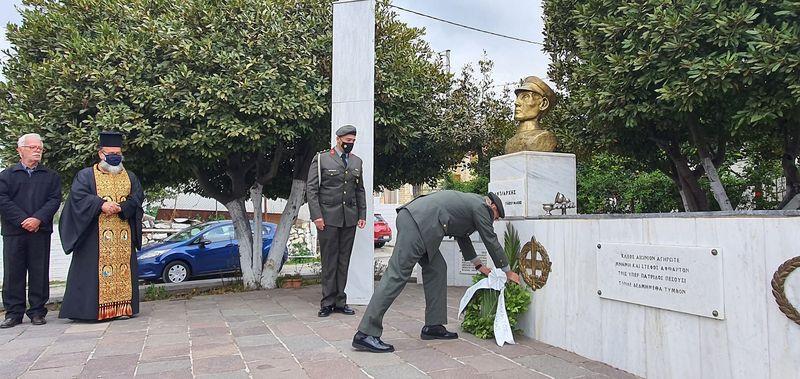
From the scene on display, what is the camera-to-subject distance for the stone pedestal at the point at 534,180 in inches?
216

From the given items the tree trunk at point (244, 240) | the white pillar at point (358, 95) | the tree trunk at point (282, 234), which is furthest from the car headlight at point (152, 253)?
the white pillar at point (358, 95)

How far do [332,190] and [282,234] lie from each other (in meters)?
2.80

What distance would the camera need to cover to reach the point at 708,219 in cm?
304

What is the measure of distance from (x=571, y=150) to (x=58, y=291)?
9290mm

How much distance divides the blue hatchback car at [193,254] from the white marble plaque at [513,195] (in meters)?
5.56

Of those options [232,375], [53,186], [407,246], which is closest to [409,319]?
[407,246]

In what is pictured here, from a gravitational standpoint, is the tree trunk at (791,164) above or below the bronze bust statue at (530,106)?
below

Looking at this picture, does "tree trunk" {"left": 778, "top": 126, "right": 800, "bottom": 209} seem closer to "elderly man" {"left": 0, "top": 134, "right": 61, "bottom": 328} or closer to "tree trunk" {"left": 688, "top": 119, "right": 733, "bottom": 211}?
"tree trunk" {"left": 688, "top": 119, "right": 733, "bottom": 211}

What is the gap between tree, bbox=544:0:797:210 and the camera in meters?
4.52

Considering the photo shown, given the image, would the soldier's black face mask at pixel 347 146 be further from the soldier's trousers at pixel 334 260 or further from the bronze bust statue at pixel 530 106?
the bronze bust statue at pixel 530 106

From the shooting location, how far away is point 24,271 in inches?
212

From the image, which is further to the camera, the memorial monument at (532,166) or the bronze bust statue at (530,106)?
the bronze bust statue at (530,106)

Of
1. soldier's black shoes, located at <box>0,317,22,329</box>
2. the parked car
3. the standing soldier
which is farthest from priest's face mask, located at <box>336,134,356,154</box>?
the parked car

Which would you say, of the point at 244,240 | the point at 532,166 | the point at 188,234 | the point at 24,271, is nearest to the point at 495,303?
the point at 532,166
